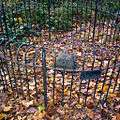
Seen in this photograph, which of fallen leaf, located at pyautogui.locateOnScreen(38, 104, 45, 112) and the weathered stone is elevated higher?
the weathered stone

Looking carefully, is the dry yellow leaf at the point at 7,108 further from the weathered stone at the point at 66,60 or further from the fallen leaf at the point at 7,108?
the weathered stone at the point at 66,60

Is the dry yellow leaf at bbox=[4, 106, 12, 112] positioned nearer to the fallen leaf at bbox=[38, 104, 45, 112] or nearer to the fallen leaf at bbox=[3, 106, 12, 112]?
the fallen leaf at bbox=[3, 106, 12, 112]

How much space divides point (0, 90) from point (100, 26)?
3389 millimetres

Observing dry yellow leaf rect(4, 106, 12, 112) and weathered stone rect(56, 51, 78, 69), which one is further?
weathered stone rect(56, 51, 78, 69)

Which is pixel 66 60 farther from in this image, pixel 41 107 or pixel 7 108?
pixel 7 108

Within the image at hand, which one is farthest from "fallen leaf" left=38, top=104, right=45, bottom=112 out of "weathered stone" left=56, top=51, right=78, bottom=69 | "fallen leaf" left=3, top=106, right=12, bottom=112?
"weathered stone" left=56, top=51, right=78, bottom=69

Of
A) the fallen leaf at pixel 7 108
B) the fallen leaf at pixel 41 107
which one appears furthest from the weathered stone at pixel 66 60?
the fallen leaf at pixel 7 108

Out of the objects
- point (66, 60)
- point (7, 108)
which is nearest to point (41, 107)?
point (7, 108)

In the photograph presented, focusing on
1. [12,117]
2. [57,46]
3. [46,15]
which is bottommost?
[12,117]

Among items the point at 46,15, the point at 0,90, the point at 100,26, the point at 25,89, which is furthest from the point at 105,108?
the point at 46,15

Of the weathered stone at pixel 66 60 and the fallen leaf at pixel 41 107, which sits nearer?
the fallen leaf at pixel 41 107

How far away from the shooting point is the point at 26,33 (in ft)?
22.5

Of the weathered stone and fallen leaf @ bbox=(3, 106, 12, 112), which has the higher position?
the weathered stone

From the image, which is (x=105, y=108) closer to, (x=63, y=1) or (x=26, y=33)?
(x=26, y=33)
